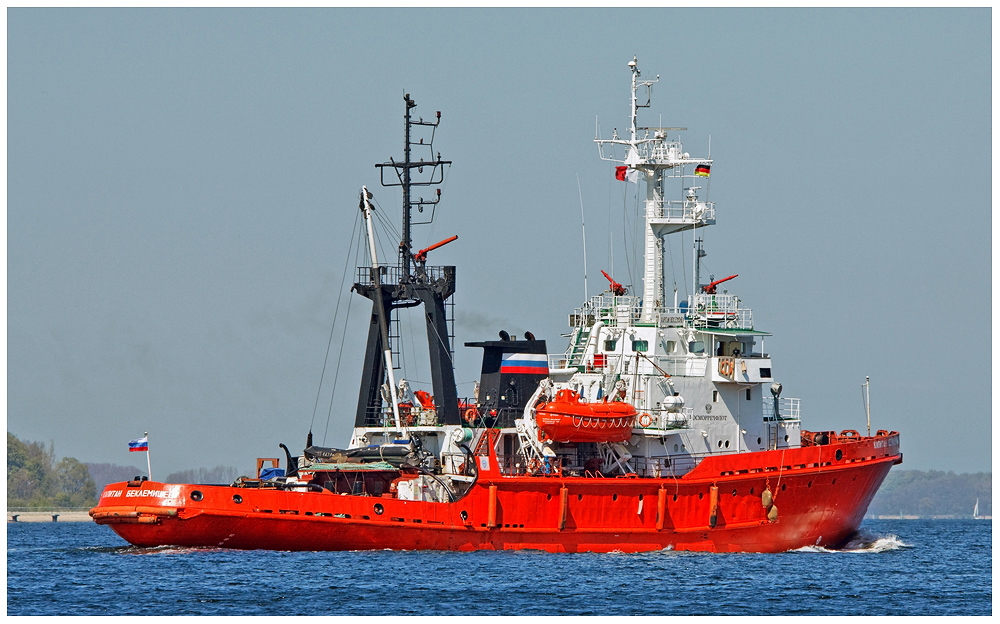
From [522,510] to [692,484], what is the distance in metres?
4.38

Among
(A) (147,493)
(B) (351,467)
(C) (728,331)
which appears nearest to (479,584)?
(B) (351,467)

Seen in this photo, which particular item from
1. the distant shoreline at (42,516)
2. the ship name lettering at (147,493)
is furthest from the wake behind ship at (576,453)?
the distant shoreline at (42,516)

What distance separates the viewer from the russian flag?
40.8m

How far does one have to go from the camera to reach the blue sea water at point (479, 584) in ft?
96.2

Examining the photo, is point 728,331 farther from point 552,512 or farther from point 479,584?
point 479,584

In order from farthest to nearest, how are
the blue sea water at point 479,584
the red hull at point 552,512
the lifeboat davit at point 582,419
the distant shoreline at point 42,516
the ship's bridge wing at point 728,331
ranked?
the distant shoreline at point 42,516 → the ship's bridge wing at point 728,331 → the lifeboat davit at point 582,419 → the red hull at point 552,512 → the blue sea water at point 479,584

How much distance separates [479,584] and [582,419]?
7196mm

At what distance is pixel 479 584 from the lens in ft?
105

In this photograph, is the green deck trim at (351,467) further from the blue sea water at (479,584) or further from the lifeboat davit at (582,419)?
the lifeboat davit at (582,419)

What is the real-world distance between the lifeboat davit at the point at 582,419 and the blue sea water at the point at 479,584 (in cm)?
289
